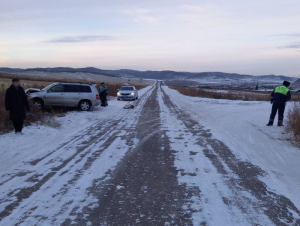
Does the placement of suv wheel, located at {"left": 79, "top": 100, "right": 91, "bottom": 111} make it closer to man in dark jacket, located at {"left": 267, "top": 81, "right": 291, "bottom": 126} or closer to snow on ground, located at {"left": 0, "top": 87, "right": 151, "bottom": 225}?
snow on ground, located at {"left": 0, "top": 87, "right": 151, "bottom": 225}

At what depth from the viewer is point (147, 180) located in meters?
6.19

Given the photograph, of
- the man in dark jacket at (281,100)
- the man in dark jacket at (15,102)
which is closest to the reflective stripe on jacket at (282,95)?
the man in dark jacket at (281,100)

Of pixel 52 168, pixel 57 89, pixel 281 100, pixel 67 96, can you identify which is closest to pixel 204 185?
pixel 52 168

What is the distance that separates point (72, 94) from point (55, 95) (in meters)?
1.03

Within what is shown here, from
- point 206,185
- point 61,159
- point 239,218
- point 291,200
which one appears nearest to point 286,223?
point 239,218

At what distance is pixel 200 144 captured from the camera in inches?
386

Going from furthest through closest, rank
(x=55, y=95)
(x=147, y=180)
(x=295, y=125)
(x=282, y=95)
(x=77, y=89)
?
(x=77, y=89) < (x=55, y=95) < (x=282, y=95) < (x=295, y=125) < (x=147, y=180)

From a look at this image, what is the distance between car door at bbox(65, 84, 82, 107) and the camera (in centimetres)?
1953

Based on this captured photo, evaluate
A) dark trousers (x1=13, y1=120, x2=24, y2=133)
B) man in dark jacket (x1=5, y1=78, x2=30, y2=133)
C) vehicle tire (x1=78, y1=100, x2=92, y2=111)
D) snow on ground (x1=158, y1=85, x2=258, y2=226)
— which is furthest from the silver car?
snow on ground (x1=158, y1=85, x2=258, y2=226)

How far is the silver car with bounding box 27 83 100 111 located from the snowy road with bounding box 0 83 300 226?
823 centimetres

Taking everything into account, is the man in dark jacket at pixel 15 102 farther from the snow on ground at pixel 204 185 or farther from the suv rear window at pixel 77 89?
the suv rear window at pixel 77 89

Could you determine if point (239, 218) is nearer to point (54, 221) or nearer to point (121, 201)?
point (121, 201)

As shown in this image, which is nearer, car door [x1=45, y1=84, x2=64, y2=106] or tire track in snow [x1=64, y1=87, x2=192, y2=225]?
tire track in snow [x1=64, y1=87, x2=192, y2=225]

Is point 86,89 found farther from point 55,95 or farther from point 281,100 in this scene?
point 281,100
